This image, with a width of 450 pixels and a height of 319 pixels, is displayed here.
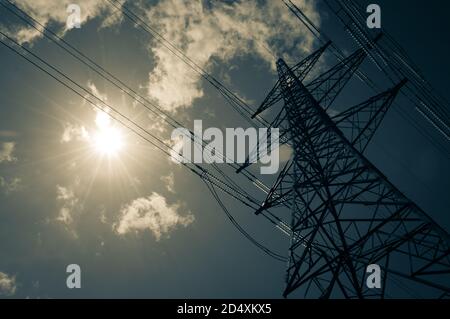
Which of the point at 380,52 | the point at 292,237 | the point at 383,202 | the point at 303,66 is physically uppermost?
the point at 303,66

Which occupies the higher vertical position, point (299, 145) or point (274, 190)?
point (299, 145)

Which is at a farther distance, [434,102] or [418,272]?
[434,102]

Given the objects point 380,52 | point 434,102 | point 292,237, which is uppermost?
point 380,52

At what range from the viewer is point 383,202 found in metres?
5.76
